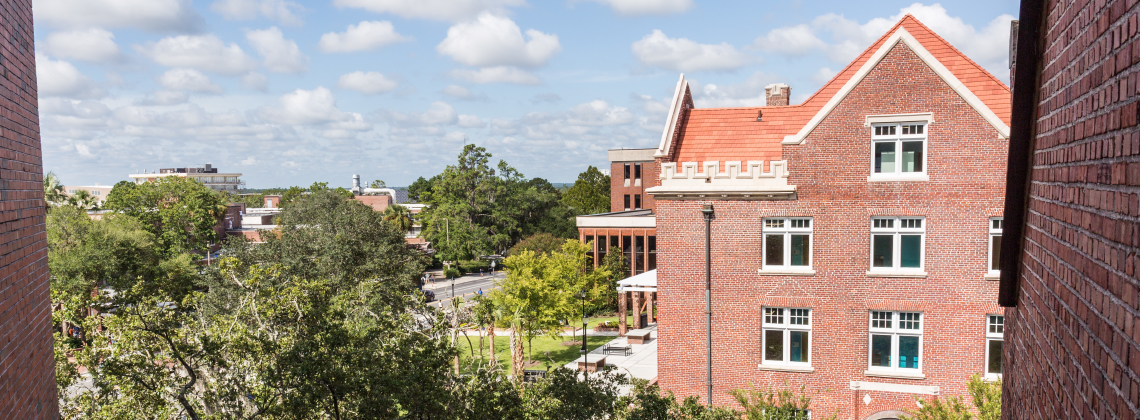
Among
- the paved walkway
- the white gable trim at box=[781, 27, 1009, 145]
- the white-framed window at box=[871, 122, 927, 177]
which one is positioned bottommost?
the paved walkway

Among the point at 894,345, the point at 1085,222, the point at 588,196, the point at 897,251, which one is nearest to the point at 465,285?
the point at 588,196

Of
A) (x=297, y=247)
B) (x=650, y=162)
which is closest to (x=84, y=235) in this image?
(x=297, y=247)

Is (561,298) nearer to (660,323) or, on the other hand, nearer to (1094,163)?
(660,323)

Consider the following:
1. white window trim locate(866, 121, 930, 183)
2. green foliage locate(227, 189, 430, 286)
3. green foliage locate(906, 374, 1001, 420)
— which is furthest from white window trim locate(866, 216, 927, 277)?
green foliage locate(227, 189, 430, 286)

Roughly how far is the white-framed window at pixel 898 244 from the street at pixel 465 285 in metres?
44.2

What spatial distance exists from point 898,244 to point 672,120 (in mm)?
7720

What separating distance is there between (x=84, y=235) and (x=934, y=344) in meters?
50.1

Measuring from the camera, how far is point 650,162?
67.9 m

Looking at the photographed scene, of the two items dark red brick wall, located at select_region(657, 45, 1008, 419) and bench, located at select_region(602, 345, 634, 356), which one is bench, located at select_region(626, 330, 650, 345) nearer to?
bench, located at select_region(602, 345, 634, 356)

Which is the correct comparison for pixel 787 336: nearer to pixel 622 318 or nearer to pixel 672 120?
pixel 672 120

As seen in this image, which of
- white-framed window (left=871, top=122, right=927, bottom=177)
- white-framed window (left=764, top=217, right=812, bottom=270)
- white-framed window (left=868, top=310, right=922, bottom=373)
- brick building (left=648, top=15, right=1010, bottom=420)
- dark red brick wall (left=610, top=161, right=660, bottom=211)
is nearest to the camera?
brick building (left=648, top=15, right=1010, bottom=420)

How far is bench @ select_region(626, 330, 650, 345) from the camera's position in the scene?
40.7 meters

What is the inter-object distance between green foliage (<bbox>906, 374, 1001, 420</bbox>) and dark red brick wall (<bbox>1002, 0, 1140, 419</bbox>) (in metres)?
12.0

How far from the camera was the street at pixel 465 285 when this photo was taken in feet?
207
